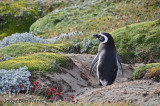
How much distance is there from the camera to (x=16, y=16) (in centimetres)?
2548

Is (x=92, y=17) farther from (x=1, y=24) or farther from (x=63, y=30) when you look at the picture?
(x=1, y=24)

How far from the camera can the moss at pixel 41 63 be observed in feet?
28.7

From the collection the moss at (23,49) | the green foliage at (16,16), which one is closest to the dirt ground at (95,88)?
the moss at (23,49)

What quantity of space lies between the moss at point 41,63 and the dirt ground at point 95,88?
27 cm

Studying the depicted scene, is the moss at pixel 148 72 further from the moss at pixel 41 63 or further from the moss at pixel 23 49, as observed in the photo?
the moss at pixel 23 49

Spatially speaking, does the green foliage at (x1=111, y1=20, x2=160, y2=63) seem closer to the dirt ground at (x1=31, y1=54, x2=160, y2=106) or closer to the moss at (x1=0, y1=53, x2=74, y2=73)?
the dirt ground at (x1=31, y1=54, x2=160, y2=106)

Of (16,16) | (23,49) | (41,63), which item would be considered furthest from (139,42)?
(16,16)

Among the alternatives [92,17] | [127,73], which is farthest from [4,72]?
[92,17]

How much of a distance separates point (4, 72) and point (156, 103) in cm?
414

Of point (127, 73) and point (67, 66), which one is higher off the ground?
point (67, 66)

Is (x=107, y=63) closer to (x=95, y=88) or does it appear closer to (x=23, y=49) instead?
(x=95, y=88)

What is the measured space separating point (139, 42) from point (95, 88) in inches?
227

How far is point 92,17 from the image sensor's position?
21172mm

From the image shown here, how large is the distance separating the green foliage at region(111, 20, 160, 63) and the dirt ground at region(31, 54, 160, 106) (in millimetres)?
1445
